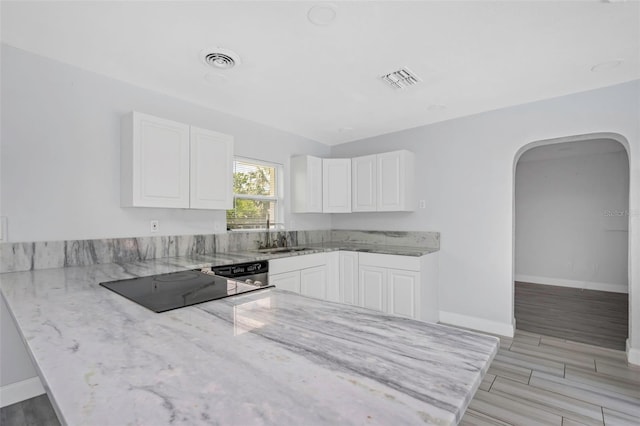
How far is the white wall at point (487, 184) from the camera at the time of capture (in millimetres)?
2689

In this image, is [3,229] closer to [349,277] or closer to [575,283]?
[349,277]

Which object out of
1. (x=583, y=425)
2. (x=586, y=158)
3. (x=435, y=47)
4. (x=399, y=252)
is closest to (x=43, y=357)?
(x=435, y=47)

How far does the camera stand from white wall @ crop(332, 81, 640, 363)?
2689mm

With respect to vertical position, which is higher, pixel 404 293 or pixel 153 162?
pixel 153 162

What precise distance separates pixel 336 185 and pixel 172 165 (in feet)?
7.30

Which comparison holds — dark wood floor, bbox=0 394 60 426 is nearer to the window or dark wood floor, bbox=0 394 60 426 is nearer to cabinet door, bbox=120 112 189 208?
cabinet door, bbox=120 112 189 208

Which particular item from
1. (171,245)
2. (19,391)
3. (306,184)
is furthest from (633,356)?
(19,391)

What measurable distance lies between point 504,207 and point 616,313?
2364 millimetres

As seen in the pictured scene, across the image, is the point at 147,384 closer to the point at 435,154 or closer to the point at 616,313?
the point at 435,154

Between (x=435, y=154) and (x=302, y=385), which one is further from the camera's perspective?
(x=435, y=154)

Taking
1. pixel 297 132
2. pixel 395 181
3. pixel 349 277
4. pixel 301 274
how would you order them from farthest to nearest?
1. pixel 297 132
2. pixel 395 181
3. pixel 349 277
4. pixel 301 274

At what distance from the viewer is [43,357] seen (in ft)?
2.53

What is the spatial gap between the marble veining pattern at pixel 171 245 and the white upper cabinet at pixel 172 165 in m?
0.40

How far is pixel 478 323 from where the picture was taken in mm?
3439
